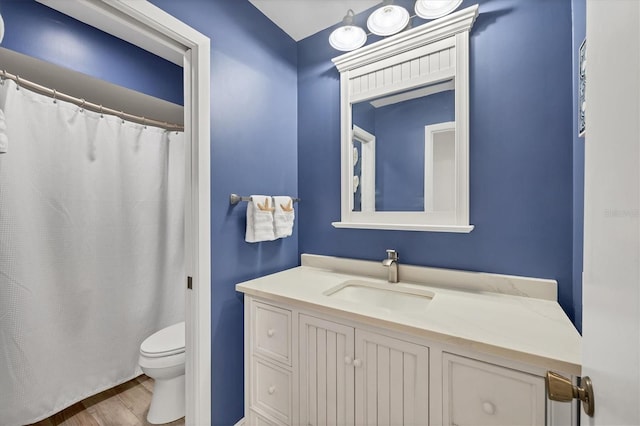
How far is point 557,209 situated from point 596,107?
0.88 meters

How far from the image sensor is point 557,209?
112 cm

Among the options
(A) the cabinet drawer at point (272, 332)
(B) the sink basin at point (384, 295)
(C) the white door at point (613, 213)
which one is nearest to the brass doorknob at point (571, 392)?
(C) the white door at point (613, 213)

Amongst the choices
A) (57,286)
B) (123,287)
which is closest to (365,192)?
(123,287)

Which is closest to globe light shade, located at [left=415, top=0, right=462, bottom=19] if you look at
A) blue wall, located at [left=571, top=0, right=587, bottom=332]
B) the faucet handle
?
blue wall, located at [left=571, top=0, right=587, bottom=332]

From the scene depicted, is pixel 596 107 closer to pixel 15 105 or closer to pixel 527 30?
pixel 527 30

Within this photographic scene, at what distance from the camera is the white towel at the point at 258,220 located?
4.73 ft

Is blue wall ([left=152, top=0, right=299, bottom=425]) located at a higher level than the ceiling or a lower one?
lower

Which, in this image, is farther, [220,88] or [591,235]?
[220,88]

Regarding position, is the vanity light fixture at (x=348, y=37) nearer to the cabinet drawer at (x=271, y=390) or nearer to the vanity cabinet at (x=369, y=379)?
the vanity cabinet at (x=369, y=379)

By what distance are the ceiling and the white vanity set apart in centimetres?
150

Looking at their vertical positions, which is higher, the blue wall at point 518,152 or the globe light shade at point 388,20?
the globe light shade at point 388,20

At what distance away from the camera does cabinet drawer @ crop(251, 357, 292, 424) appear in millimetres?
1208

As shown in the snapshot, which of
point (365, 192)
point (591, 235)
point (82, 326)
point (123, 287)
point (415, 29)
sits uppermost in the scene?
point (415, 29)

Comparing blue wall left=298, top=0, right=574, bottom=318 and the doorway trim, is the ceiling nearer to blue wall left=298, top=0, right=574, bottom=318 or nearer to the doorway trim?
the doorway trim
